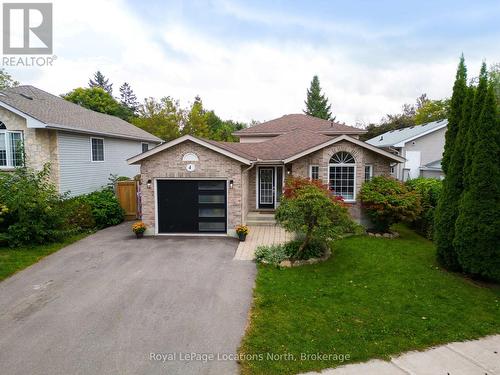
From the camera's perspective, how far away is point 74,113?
1756 cm

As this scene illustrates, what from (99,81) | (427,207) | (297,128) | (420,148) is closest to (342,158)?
(427,207)

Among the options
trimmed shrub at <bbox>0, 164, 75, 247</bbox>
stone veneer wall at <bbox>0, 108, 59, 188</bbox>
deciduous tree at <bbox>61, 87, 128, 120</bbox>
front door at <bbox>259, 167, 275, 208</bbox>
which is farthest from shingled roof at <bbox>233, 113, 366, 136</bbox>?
deciduous tree at <bbox>61, 87, 128, 120</bbox>

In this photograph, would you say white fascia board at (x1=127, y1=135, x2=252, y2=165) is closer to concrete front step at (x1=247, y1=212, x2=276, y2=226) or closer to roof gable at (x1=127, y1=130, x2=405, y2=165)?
roof gable at (x1=127, y1=130, x2=405, y2=165)

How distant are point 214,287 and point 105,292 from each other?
8.61ft

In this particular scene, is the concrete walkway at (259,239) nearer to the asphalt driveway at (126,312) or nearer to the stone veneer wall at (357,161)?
the asphalt driveway at (126,312)

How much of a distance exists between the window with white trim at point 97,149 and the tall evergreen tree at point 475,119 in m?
16.2

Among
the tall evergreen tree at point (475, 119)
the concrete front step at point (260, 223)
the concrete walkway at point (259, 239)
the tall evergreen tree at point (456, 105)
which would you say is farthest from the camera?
the concrete front step at point (260, 223)

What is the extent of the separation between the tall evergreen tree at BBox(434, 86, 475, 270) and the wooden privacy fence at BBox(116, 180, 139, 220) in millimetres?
12999

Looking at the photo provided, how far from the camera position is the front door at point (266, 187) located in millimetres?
16547

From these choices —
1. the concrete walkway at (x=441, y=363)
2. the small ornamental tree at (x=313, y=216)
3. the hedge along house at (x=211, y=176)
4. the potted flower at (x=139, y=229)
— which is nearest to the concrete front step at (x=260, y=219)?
the hedge along house at (x=211, y=176)

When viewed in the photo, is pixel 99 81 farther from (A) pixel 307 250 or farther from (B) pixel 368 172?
(A) pixel 307 250

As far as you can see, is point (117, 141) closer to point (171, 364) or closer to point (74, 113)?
point (74, 113)

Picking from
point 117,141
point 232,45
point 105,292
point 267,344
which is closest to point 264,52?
point 232,45

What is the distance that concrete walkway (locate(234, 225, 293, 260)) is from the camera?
10.9 metres
